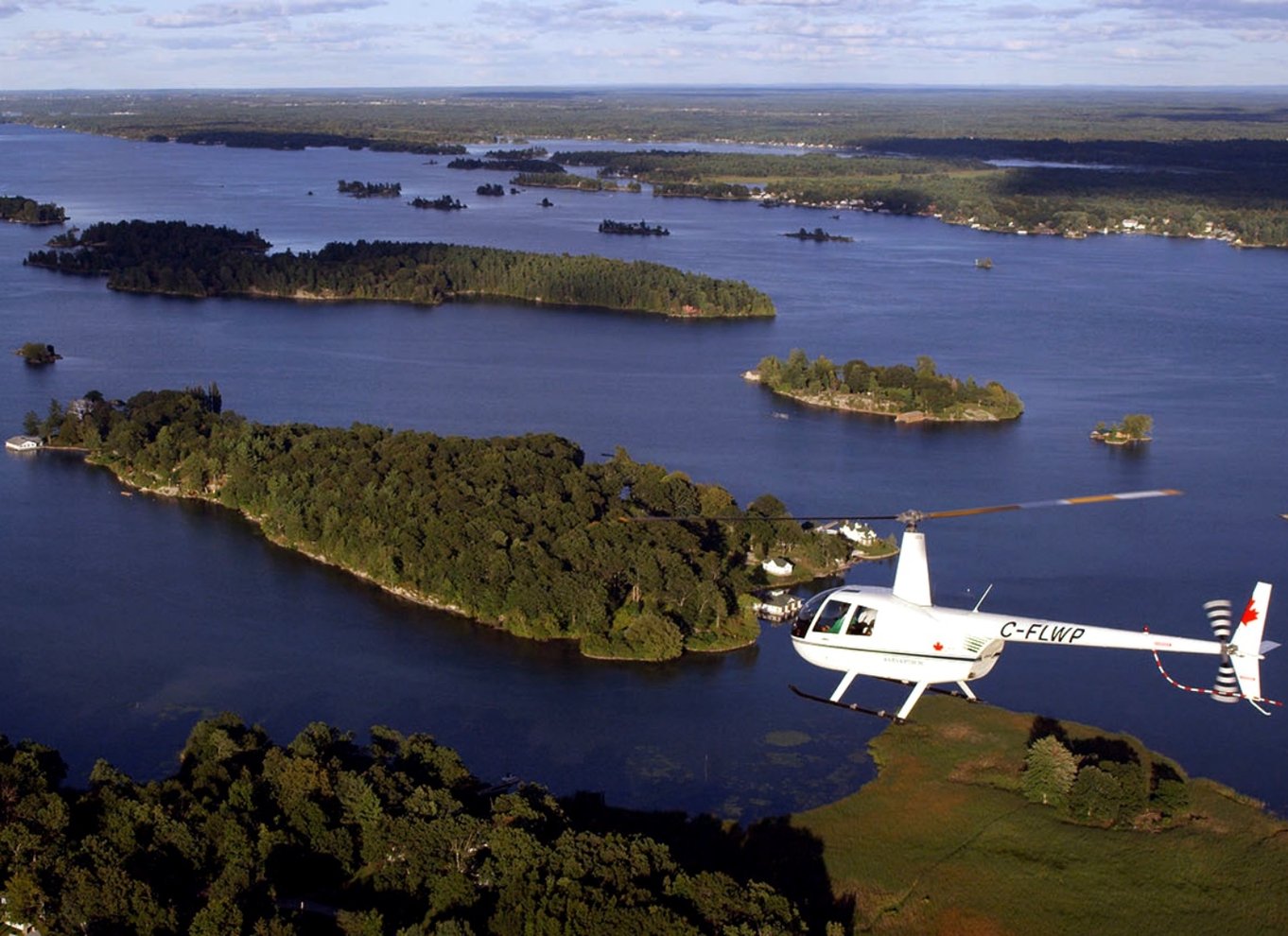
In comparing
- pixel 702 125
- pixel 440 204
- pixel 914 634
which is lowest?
pixel 914 634

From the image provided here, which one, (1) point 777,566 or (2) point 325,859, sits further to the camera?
(1) point 777,566

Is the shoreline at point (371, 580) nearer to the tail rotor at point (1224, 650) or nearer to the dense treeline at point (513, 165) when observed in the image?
the tail rotor at point (1224, 650)

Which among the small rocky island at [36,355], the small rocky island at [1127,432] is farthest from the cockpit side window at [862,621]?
the small rocky island at [36,355]

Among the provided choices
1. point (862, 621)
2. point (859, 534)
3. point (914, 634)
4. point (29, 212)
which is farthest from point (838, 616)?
point (29, 212)

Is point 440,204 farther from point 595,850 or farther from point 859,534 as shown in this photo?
point 595,850

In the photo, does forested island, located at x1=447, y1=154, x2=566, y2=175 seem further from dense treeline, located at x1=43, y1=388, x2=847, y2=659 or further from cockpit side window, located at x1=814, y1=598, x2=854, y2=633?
cockpit side window, located at x1=814, y1=598, x2=854, y2=633
